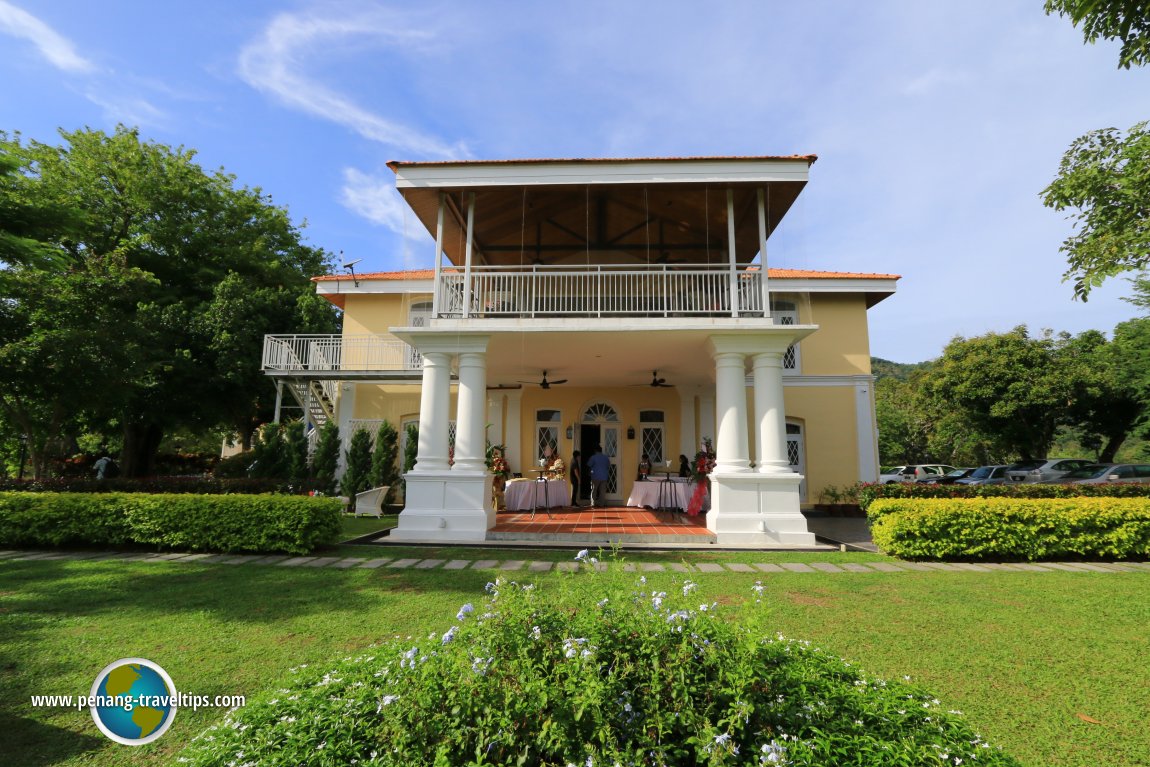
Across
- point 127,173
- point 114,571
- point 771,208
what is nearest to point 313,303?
point 127,173

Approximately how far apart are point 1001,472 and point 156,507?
89.4 ft

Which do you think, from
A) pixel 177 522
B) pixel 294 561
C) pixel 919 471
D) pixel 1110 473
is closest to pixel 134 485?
pixel 177 522

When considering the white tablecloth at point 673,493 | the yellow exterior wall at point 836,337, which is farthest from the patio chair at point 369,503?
the yellow exterior wall at point 836,337

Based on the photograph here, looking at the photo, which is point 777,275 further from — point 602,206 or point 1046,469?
point 1046,469

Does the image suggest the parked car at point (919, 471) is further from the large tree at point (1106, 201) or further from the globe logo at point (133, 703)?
the globe logo at point (133, 703)

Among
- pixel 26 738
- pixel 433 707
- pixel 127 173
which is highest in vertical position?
pixel 127 173

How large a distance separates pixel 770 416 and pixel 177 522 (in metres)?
9.60

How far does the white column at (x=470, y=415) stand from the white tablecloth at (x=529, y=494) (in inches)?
93.3

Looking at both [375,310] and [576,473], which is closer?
[576,473]

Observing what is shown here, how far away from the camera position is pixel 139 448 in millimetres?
17953

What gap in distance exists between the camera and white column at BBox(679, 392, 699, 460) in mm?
14188

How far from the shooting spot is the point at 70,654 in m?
3.87

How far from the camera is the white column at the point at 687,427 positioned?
46.5ft

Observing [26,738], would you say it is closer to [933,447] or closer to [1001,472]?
[1001,472]
